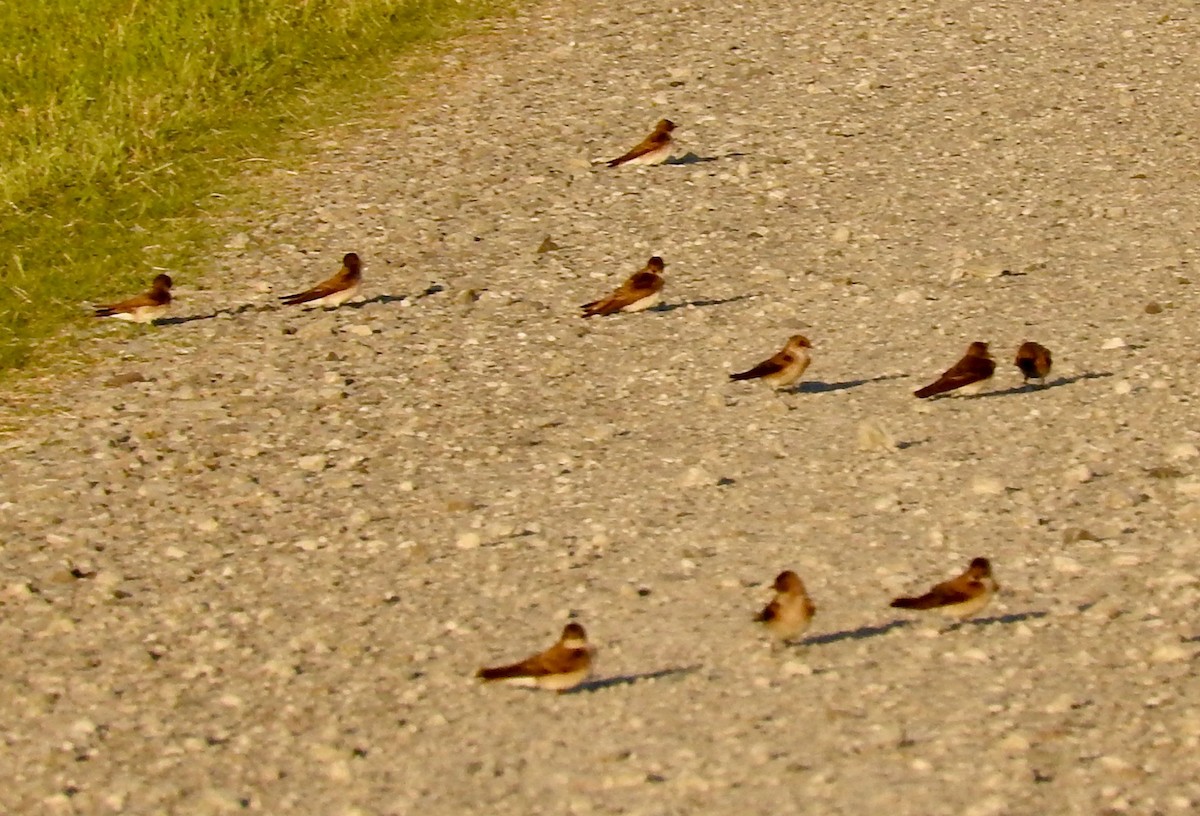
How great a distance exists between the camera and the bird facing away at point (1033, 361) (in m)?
11.4

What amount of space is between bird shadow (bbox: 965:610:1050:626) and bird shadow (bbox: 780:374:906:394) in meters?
2.91

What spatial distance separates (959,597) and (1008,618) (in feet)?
1.06

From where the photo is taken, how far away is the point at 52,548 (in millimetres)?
9688

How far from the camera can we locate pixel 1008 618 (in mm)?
8758

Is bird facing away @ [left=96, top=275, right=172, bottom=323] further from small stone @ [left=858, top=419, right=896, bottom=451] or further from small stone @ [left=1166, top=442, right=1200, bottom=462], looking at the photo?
small stone @ [left=1166, top=442, right=1200, bottom=462]

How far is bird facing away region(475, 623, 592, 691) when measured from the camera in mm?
8016

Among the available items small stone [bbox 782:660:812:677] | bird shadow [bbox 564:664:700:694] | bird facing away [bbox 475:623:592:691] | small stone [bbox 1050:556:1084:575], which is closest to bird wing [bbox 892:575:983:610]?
small stone [bbox 782:660:812:677]

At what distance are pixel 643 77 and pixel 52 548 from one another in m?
8.70

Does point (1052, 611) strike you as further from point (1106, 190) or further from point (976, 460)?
point (1106, 190)

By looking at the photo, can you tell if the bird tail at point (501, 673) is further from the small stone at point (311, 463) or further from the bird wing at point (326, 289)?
the bird wing at point (326, 289)

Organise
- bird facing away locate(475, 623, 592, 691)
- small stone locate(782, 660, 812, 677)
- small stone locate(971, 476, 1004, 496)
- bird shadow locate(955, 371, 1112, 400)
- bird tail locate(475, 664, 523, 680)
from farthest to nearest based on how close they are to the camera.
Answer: bird shadow locate(955, 371, 1112, 400) < small stone locate(971, 476, 1004, 496) < small stone locate(782, 660, 812, 677) < bird tail locate(475, 664, 523, 680) < bird facing away locate(475, 623, 592, 691)

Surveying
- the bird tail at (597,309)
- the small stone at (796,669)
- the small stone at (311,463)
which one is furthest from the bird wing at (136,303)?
the small stone at (796,669)

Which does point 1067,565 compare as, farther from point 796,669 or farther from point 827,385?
point 827,385

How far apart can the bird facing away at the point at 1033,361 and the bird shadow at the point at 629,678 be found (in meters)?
3.75
